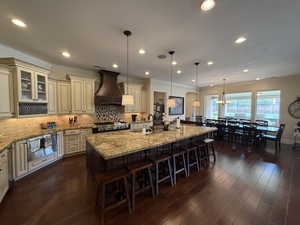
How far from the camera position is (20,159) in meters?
2.51

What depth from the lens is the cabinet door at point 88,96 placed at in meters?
4.17

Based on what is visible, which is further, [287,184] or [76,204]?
[287,184]

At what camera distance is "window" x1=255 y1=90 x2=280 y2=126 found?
545 cm

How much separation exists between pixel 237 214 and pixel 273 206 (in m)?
0.67

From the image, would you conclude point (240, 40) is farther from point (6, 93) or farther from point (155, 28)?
point (6, 93)

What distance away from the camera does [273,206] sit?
187cm

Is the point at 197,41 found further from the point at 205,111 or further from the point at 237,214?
the point at 205,111

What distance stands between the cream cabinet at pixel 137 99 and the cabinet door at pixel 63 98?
2.11m

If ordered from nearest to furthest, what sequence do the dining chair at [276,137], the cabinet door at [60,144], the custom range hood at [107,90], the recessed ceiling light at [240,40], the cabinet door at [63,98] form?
the recessed ceiling light at [240,40] → the cabinet door at [60,144] → the cabinet door at [63,98] → the dining chair at [276,137] → the custom range hood at [107,90]

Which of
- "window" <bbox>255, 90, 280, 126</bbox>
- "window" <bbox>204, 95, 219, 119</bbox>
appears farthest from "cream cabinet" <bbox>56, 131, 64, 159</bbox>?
"window" <bbox>255, 90, 280, 126</bbox>

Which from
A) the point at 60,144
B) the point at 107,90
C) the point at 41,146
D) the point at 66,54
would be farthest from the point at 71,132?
the point at 66,54

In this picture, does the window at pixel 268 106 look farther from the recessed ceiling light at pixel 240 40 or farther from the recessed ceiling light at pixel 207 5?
the recessed ceiling light at pixel 207 5

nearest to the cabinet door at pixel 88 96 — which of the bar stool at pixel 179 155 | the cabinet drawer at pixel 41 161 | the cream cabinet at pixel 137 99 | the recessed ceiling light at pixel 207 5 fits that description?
the cream cabinet at pixel 137 99

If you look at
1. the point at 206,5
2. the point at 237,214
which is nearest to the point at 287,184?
the point at 237,214
